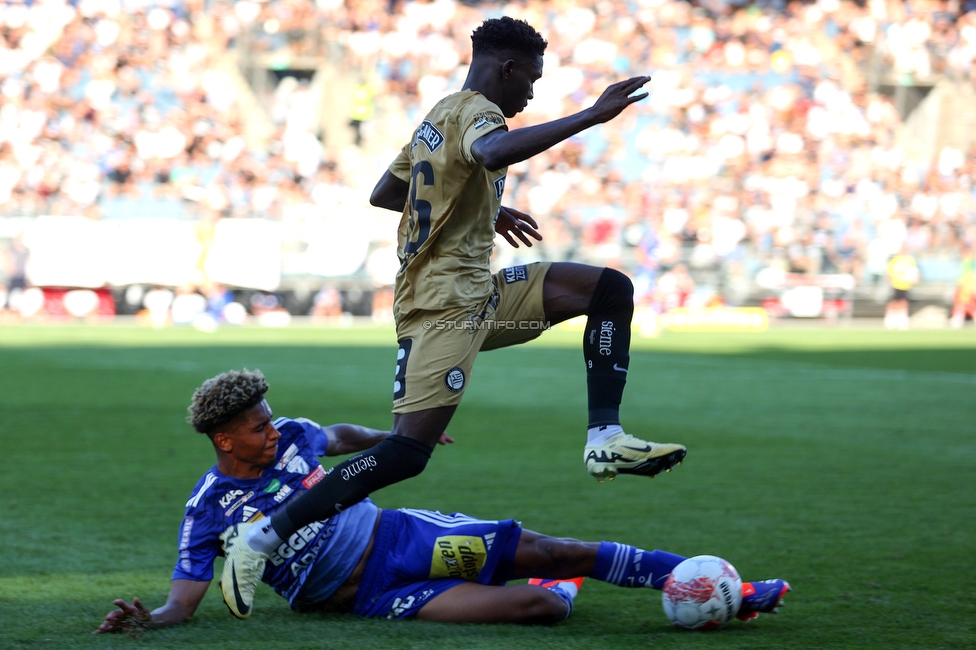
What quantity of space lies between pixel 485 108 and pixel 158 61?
82.1 feet

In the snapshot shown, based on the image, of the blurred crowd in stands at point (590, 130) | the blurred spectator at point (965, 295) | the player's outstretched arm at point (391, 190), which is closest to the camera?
the player's outstretched arm at point (391, 190)

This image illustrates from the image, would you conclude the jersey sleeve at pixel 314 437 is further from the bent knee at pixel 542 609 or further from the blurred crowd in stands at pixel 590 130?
the blurred crowd in stands at pixel 590 130

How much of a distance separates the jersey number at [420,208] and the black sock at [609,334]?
2.10 ft

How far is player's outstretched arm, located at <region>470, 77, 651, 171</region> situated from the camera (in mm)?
3311

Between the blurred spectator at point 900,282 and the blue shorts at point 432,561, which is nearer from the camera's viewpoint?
the blue shorts at point 432,561

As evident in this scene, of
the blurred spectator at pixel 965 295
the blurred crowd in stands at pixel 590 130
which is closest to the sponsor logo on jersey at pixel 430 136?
the blurred crowd in stands at pixel 590 130

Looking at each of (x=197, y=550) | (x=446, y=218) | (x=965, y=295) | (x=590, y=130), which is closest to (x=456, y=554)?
(x=197, y=550)

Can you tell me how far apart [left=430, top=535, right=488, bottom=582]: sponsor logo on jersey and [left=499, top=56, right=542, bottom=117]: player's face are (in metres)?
1.50

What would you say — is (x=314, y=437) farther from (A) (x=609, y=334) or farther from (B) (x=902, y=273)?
(B) (x=902, y=273)

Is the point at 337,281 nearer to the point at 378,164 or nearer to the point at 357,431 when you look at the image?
the point at 378,164

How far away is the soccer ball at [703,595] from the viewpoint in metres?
3.73

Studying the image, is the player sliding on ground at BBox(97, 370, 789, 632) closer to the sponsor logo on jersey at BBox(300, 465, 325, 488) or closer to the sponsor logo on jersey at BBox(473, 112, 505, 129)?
the sponsor logo on jersey at BBox(300, 465, 325, 488)

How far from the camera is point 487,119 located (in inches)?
139

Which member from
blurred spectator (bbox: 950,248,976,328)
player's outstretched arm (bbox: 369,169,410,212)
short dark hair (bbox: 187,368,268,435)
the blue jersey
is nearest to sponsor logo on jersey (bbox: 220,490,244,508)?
the blue jersey
